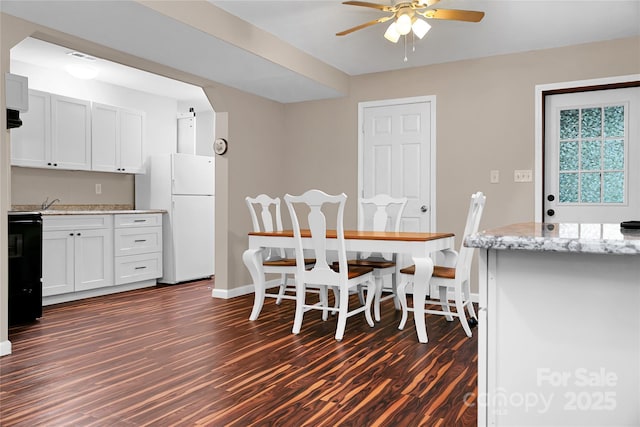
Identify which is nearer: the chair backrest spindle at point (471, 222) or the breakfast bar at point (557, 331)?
the breakfast bar at point (557, 331)

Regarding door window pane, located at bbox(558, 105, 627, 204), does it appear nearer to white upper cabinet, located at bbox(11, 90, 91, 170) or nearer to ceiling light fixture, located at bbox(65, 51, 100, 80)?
ceiling light fixture, located at bbox(65, 51, 100, 80)

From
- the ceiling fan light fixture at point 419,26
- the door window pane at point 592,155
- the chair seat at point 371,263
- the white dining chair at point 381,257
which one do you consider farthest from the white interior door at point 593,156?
the ceiling fan light fixture at point 419,26

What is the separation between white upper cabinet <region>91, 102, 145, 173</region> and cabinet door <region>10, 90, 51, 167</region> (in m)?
0.55

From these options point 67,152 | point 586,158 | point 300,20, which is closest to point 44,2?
point 300,20

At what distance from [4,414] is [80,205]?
→ 3.67m

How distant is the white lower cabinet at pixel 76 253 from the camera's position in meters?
4.57

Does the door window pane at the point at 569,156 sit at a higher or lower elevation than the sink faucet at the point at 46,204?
higher

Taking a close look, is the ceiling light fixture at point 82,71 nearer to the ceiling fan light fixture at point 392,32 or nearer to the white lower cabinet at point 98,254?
the white lower cabinet at point 98,254

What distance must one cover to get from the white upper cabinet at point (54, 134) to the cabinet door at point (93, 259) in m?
0.79

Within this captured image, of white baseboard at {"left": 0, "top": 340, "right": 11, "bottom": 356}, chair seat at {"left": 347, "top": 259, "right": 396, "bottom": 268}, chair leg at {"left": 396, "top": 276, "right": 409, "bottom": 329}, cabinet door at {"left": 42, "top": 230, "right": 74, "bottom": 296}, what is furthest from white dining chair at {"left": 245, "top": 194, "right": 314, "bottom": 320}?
cabinet door at {"left": 42, "top": 230, "right": 74, "bottom": 296}

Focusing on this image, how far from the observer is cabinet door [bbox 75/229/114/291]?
15.9 ft

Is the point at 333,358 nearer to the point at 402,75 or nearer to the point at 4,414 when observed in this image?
the point at 4,414

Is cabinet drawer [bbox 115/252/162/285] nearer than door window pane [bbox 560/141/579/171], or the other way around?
door window pane [bbox 560/141/579/171]

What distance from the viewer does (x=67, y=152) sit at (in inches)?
201
